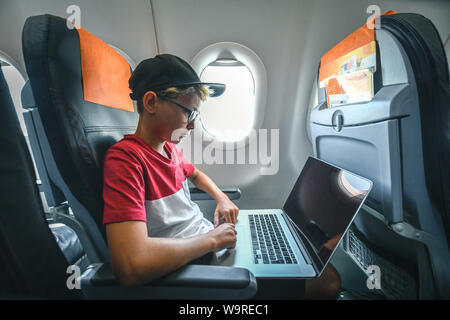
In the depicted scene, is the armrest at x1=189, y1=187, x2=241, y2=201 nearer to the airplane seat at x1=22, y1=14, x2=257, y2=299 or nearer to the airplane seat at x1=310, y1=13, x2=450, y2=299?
the airplane seat at x1=22, y1=14, x2=257, y2=299

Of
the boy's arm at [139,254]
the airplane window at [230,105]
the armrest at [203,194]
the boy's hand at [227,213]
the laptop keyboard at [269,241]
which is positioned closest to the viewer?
the boy's arm at [139,254]

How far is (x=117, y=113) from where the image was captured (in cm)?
97

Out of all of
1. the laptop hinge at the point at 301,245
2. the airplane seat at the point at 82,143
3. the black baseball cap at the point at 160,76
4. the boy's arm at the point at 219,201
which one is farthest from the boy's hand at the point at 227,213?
the black baseball cap at the point at 160,76

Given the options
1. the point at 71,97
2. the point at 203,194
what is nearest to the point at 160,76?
the point at 71,97

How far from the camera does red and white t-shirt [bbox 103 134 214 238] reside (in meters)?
0.65

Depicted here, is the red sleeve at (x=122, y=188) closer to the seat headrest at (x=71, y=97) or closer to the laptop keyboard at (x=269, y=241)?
the seat headrest at (x=71, y=97)

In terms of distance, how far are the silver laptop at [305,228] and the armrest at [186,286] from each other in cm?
19

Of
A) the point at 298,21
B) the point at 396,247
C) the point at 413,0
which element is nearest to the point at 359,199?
the point at 396,247

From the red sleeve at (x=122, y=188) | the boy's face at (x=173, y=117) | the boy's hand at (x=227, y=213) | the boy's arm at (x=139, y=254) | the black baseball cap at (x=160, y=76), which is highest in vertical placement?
the black baseball cap at (x=160, y=76)

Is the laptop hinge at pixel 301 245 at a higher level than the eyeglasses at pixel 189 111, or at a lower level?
lower

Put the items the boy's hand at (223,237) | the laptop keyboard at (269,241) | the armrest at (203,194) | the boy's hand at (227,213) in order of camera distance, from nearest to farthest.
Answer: the boy's hand at (223,237), the laptop keyboard at (269,241), the boy's hand at (227,213), the armrest at (203,194)

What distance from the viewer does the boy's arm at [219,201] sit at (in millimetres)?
1094

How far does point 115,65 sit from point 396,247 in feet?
4.84

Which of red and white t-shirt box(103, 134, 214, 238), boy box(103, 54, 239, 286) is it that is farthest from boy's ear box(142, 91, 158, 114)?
red and white t-shirt box(103, 134, 214, 238)
